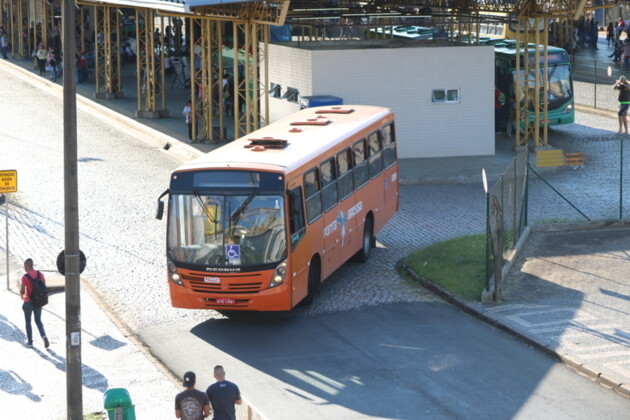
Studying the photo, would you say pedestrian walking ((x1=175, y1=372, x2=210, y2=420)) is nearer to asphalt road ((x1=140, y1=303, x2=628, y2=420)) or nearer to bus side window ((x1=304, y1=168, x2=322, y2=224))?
asphalt road ((x1=140, y1=303, x2=628, y2=420))

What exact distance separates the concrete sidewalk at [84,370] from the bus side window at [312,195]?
3.52 meters

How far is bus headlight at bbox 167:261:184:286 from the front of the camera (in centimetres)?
1862

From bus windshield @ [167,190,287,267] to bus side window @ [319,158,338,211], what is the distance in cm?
199

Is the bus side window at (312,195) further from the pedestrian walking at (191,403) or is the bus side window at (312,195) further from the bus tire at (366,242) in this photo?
the pedestrian walking at (191,403)

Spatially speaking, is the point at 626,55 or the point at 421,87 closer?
the point at 421,87

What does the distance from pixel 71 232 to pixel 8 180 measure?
6488mm

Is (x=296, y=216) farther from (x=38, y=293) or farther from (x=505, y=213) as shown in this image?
(x=505, y=213)

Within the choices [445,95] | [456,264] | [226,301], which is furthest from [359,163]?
[445,95]

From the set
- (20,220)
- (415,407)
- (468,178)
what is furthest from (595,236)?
(20,220)

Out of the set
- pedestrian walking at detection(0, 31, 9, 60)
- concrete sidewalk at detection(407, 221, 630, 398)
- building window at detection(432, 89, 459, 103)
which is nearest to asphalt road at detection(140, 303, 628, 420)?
concrete sidewalk at detection(407, 221, 630, 398)

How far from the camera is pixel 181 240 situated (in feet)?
60.5

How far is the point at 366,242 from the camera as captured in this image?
22828 mm

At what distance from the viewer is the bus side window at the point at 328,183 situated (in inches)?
793

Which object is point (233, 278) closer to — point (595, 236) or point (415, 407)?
point (415, 407)
